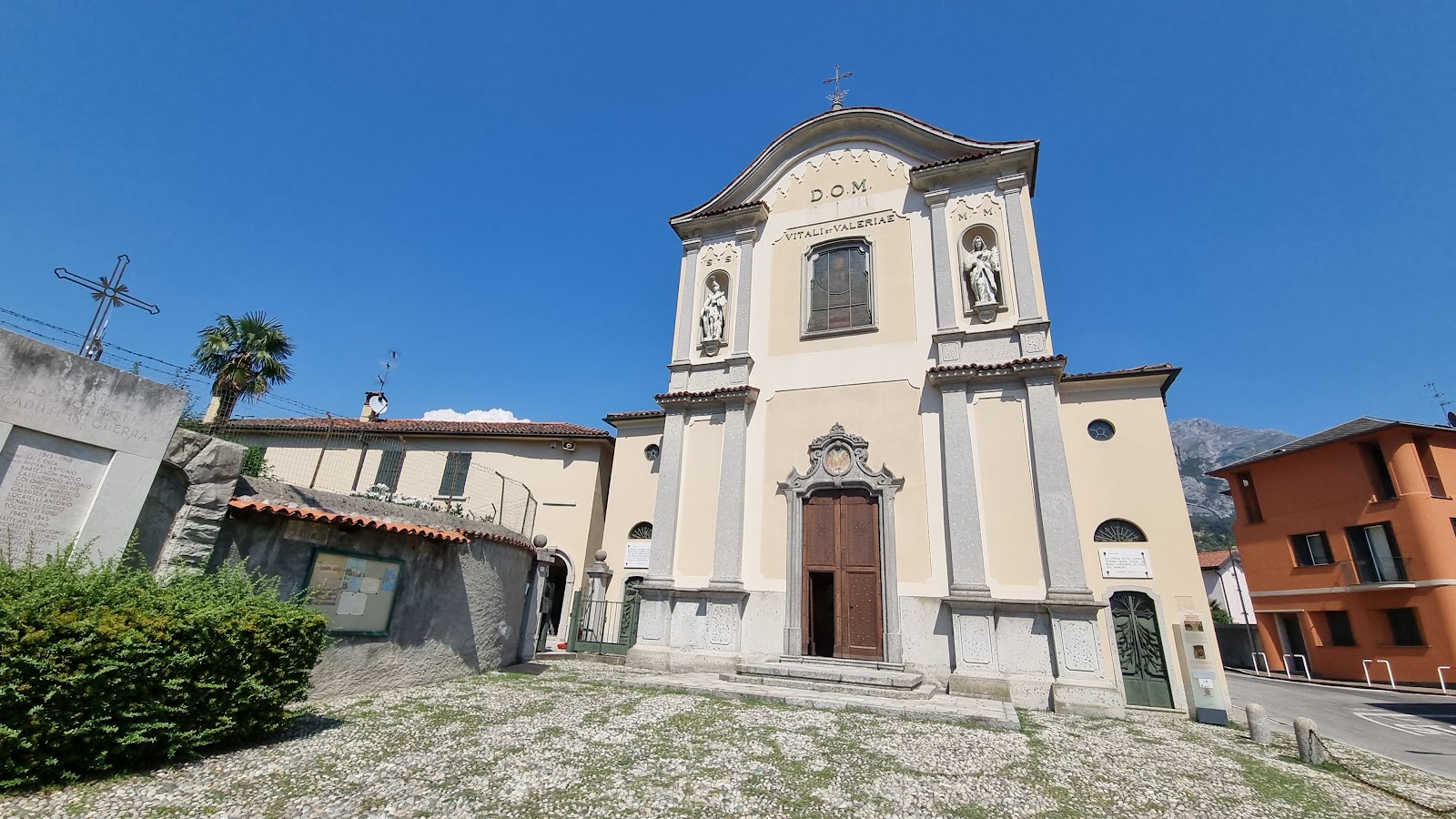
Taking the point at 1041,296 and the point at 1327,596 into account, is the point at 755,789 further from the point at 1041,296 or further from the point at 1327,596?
the point at 1327,596

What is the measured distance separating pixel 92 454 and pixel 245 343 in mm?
15873

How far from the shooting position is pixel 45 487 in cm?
566

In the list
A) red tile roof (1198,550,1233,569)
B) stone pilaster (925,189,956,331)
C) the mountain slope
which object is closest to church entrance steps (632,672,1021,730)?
stone pilaster (925,189,956,331)

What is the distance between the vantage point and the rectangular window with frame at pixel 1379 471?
21.0 m

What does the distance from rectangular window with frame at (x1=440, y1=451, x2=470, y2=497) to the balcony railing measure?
3136cm

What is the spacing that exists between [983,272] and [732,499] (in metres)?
8.11

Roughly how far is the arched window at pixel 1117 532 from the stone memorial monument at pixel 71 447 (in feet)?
50.2

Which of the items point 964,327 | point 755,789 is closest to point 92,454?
point 755,789

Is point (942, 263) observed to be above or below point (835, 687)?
above

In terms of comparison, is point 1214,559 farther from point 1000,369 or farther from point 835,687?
point 835,687

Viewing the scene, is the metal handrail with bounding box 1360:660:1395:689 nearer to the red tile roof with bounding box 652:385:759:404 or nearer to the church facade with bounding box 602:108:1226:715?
the church facade with bounding box 602:108:1226:715

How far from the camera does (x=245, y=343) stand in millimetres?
18812

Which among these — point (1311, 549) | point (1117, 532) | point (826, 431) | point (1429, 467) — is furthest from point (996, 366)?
point (1311, 549)

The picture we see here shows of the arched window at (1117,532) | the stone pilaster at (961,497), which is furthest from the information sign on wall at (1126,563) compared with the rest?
the stone pilaster at (961,497)
